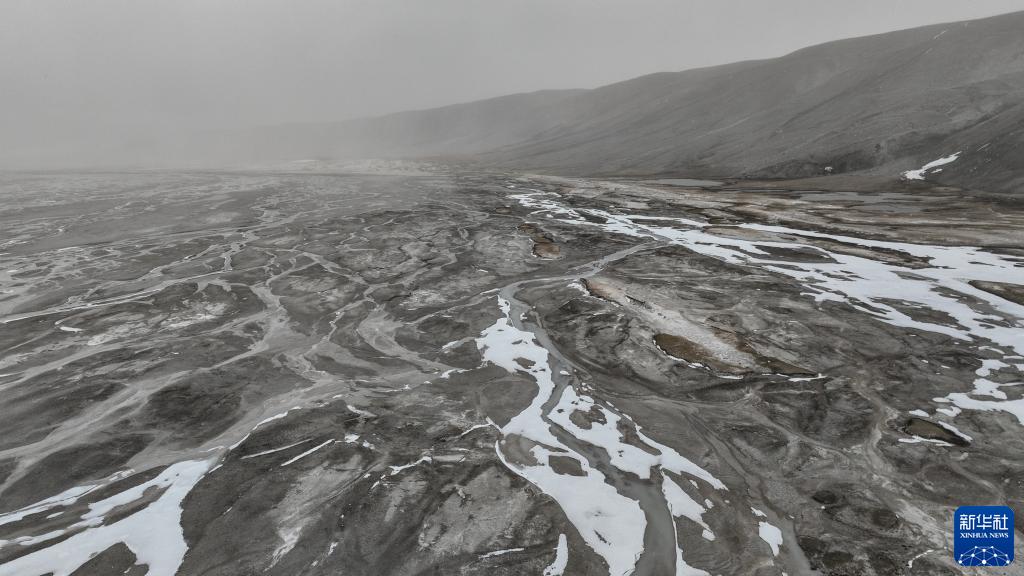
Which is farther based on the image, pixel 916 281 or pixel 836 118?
pixel 836 118

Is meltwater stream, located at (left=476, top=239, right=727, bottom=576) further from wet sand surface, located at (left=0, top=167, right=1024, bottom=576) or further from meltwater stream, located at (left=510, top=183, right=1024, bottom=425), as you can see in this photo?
meltwater stream, located at (left=510, top=183, right=1024, bottom=425)

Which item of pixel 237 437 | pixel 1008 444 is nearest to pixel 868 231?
pixel 1008 444

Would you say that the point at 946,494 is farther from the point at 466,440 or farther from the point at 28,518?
the point at 28,518

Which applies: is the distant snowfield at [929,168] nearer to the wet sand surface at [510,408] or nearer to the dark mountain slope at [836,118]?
the dark mountain slope at [836,118]
